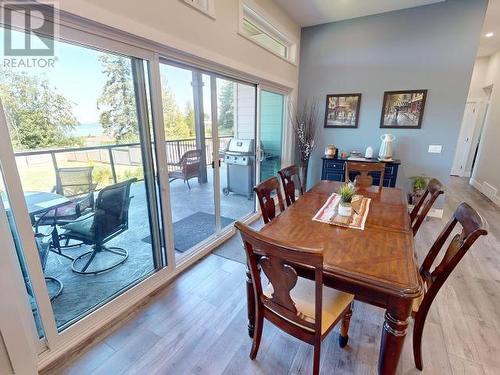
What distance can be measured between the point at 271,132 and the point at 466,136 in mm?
5794

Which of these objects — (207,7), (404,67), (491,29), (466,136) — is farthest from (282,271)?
(466,136)

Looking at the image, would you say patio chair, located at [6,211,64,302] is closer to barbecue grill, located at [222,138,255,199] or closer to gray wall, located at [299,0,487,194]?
barbecue grill, located at [222,138,255,199]

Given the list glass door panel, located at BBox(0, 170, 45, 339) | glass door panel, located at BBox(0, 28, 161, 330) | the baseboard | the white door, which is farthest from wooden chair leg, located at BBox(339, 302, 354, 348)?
the white door

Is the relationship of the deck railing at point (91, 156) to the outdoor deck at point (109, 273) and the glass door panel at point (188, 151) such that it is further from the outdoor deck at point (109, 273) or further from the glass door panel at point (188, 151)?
the glass door panel at point (188, 151)

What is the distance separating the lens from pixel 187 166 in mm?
3576

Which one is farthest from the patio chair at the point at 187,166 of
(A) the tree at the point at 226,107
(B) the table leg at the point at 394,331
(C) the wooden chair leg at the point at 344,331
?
(B) the table leg at the point at 394,331

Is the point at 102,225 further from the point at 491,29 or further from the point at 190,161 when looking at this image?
the point at 491,29

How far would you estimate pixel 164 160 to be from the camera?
2074 millimetres

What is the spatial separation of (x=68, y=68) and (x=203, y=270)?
1983 millimetres

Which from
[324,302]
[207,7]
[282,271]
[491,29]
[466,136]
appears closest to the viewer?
[282,271]

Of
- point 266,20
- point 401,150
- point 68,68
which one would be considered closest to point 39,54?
point 68,68

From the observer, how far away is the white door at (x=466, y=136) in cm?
614

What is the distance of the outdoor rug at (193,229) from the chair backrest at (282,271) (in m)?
1.65

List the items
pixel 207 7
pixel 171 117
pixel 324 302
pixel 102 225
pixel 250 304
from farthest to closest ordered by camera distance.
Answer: pixel 171 117 → pixel 207 7 → pixel 102 225 → pixel 250 304 → pixel 324 302
